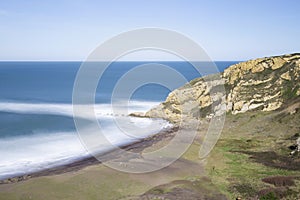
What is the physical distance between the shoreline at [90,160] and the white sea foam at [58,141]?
1.23 m

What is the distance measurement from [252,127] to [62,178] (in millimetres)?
29695

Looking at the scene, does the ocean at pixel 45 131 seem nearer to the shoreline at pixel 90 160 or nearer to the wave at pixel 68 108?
the wave at pixel 68 108

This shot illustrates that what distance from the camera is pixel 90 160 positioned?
35.3 metres

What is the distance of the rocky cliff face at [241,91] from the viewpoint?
53.6 metres

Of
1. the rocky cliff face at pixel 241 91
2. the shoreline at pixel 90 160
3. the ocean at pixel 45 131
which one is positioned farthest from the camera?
the rocky cliff face at pixel 241 91

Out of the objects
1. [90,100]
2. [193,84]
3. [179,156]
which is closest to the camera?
[179,156]

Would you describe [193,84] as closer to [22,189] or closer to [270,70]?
[270,70]

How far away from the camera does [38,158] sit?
36.0 metres

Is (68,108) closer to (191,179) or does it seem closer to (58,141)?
(58,141)

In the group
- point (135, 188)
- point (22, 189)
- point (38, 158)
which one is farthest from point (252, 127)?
point (22, 189)

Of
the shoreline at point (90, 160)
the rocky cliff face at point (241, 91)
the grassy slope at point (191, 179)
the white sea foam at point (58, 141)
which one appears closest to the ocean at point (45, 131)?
the white sea foam at point (58, 141)

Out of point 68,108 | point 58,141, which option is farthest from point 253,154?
point 68,108

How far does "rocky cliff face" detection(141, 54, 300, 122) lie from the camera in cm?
5362

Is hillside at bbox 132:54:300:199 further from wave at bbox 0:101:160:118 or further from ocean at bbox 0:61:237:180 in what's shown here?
ocean at bbox 0:61:237:180
